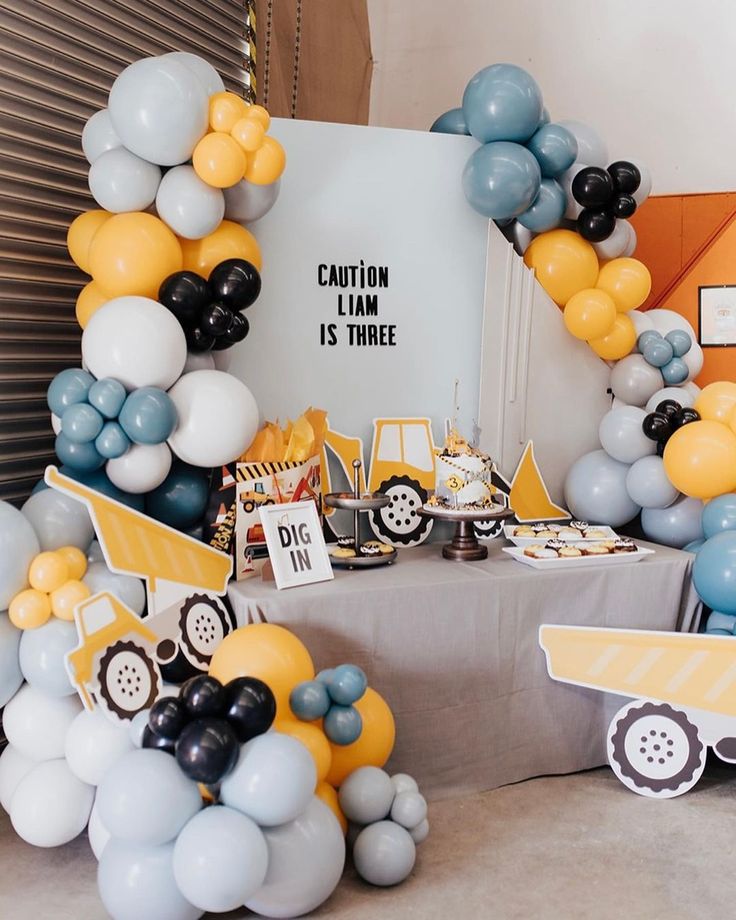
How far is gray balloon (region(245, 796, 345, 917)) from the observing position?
1951mm

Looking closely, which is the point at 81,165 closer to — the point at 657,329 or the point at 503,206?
the point at 503,206

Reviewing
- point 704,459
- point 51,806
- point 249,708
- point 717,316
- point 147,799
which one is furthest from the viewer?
point 717,316

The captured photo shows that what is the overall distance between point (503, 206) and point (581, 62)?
1.68 metres

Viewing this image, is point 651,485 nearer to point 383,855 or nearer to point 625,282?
point 625,282

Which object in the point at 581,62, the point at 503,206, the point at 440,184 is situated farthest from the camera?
the point at 581,62

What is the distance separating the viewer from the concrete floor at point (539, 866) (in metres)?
2.12

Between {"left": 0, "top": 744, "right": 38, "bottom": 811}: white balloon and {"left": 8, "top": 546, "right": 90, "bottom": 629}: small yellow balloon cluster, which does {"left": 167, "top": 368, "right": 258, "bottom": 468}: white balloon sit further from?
{"left": 0, "top": 744, "right": 38, "bottom": 811}: white balloon

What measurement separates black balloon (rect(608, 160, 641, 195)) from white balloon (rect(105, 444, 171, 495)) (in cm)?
168

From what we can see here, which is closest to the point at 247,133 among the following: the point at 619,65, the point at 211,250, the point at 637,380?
the point at 211,250

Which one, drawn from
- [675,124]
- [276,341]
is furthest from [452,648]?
[675,124]

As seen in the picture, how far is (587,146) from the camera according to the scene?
328 centimetres

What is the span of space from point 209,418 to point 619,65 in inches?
110

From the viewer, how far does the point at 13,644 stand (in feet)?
7.63

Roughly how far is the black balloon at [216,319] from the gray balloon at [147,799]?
44.9 inches
